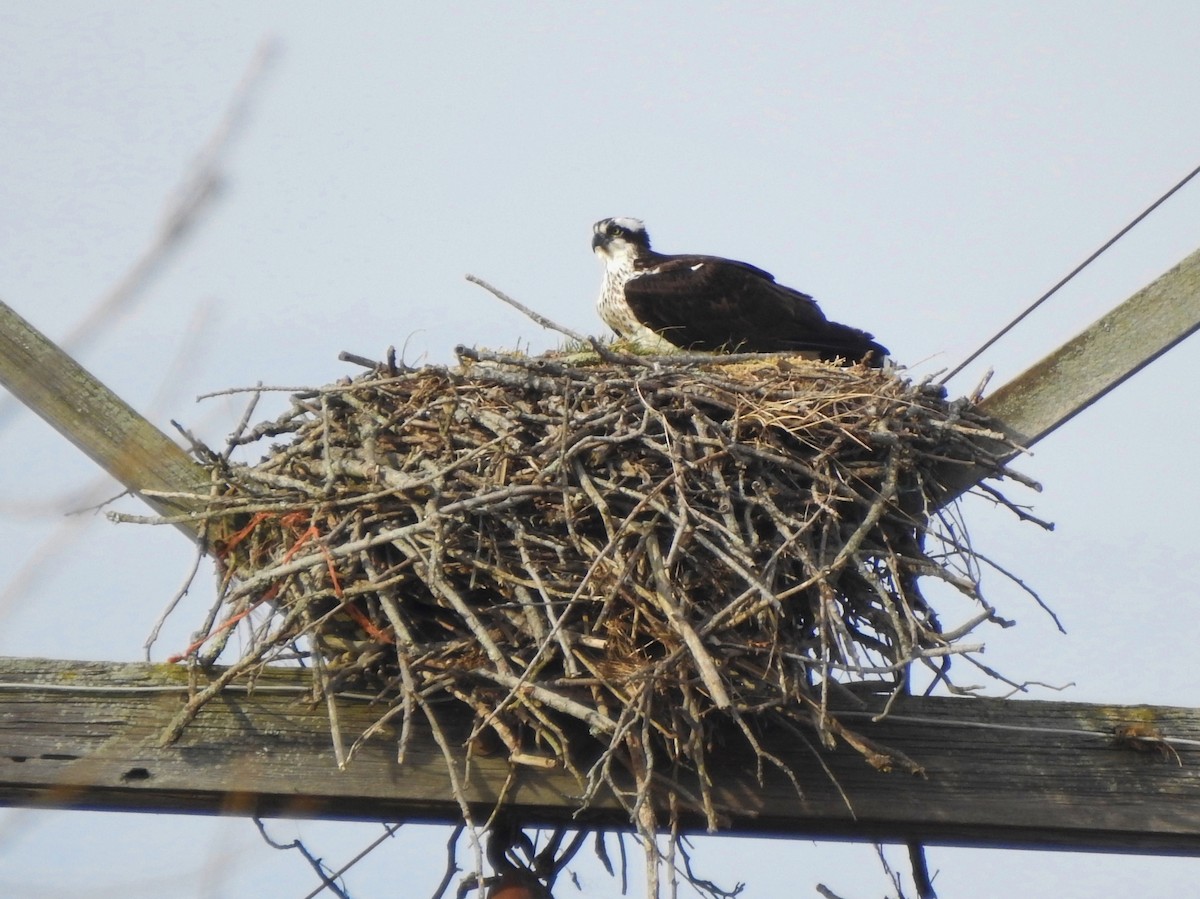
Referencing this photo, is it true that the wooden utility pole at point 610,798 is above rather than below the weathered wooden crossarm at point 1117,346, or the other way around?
below

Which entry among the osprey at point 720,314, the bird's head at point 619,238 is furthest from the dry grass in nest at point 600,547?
the bird's head at point 619,238

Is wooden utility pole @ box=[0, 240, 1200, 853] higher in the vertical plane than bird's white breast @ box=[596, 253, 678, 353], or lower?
lower

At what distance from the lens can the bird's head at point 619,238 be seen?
786 centimetres

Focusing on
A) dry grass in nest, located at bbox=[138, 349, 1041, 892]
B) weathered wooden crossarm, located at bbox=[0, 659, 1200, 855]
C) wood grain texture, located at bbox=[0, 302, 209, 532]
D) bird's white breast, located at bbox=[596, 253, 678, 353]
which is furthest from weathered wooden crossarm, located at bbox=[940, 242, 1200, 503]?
bird's white breast, located at bbox=[596, 253, 678, 353]

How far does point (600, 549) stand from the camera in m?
3.77

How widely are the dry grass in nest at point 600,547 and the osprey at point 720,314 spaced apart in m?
1.94

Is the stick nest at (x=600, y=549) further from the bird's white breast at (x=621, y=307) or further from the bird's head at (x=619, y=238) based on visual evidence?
the bird's head at (x=619, y=238)

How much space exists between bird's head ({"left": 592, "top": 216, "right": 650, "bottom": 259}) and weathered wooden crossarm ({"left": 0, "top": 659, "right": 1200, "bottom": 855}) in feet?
15.2

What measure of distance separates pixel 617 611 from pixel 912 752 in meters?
0.73

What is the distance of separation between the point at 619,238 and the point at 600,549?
14.4 feet

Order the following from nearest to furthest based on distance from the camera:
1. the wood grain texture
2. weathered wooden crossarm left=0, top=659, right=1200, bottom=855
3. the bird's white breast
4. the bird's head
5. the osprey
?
weathered wooden crossarm left=0, top=659, right=1200, bottom=855, the wood grain texture, the osprey, the bird's white breast, the bird's head

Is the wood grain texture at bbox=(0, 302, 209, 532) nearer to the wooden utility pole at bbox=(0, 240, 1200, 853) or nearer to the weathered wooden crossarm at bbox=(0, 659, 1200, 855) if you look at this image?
the wooden utility pole at bbox=(0, 240, 1200, 853)

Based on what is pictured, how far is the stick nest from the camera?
11.0 feet

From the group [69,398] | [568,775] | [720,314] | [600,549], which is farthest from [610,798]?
[720,314]
